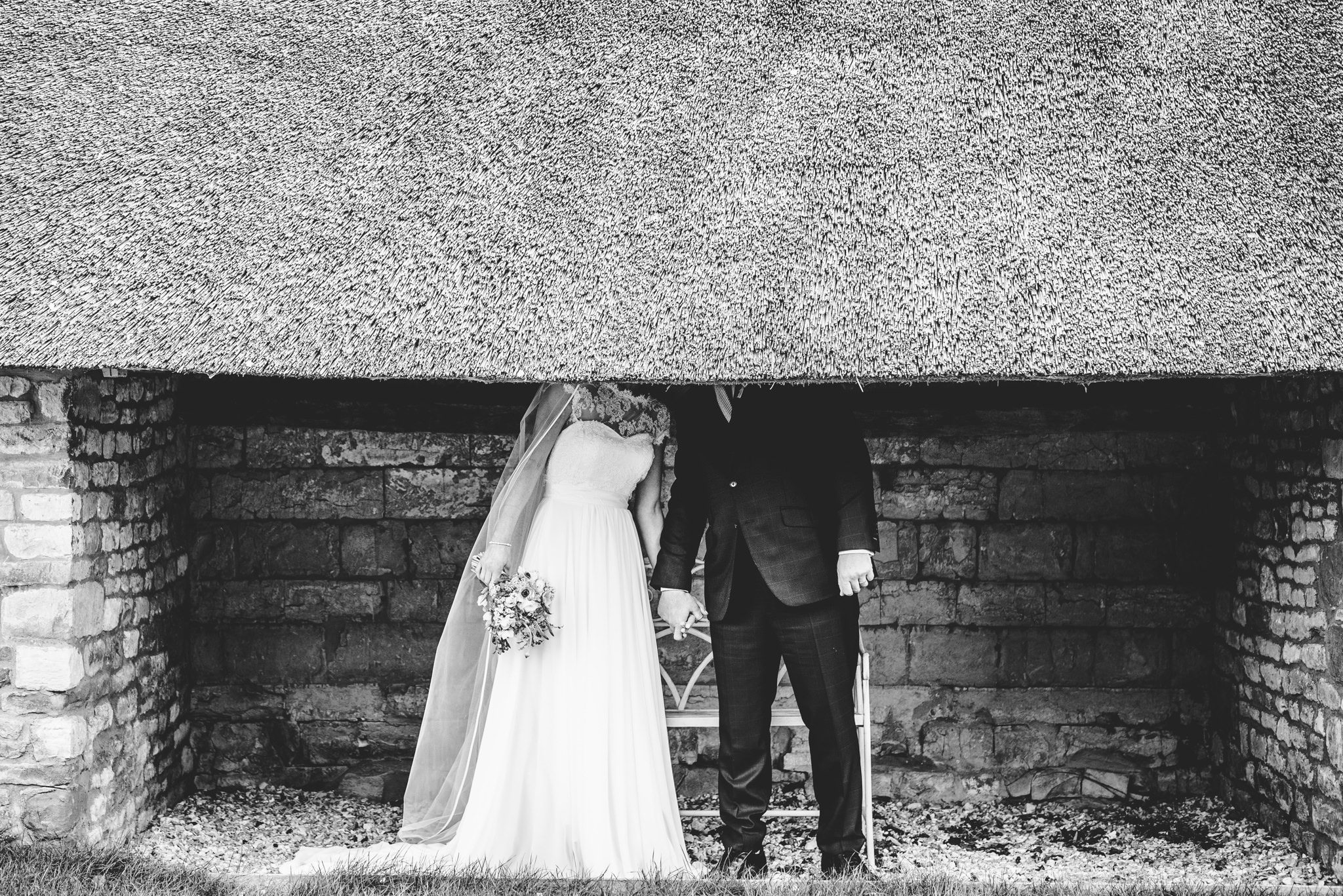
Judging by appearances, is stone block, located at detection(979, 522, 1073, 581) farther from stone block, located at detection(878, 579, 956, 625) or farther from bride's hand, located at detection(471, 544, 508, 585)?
bride's hand, located at detection(471, 544, 508, 585)

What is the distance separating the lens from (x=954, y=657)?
5445mm

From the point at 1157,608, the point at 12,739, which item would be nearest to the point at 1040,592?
the point at 1157,608

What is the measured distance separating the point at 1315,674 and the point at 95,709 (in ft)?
15.4

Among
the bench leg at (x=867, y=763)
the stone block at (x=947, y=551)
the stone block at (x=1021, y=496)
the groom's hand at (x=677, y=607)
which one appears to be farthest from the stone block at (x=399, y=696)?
the stone block at (x=1021, y=496)

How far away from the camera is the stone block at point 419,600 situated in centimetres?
548

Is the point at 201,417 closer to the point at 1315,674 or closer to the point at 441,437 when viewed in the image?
the point at 441,437

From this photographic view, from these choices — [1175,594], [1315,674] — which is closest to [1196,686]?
[1175,594]

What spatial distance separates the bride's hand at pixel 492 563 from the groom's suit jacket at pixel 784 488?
760 mm

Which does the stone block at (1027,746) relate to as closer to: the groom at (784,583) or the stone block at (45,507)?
the groom at (784,583)

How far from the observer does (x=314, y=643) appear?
550cm

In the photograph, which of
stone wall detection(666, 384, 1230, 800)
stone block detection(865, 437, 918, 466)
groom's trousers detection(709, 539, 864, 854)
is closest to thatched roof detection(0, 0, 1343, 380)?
groom's trousers detection(709, 539, 864, 854)

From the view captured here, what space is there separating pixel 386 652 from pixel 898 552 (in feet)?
8.37

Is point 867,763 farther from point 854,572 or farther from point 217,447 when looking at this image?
point 217,447

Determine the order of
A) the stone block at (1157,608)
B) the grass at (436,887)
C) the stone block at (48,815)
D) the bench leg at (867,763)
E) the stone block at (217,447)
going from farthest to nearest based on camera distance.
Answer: the stone block at (217,447) < the stone block at (1157,608) < the bench leg at (867,763) < the stone block at (48,815) < the grass at (436,887)
